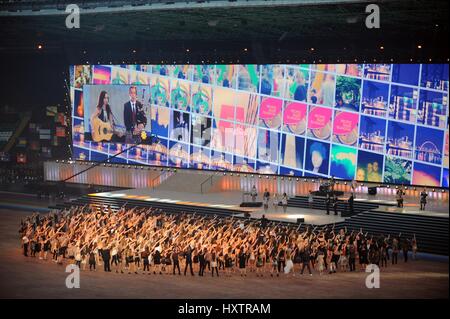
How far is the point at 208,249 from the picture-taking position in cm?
3166

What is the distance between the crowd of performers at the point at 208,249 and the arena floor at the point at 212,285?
657 millimetres

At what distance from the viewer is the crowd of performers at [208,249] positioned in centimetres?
3172

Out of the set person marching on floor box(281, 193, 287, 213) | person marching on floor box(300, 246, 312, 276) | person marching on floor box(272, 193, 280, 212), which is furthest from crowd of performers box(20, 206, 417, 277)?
person marching on floor box(272, 193, 280, 212)

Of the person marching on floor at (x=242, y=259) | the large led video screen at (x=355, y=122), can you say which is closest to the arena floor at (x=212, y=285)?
the person marching on floor at (x=242, y=259)

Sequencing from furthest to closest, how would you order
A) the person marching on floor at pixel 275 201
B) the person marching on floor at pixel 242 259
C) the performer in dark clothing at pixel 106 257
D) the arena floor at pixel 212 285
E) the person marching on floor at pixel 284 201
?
1. the person marching on floor at pixel 275 201
2. the person marching on floor at pixel 284 201
3. the performer in dark clothing at pixel 106 257
4. the person marching on floor at pixel 242 259
5. the arena floor at pixel 212 285

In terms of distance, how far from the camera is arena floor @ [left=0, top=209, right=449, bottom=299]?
28.2 m

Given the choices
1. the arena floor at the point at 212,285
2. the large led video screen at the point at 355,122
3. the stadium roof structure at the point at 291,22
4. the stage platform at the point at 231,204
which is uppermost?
the stadium roof structure at the point at 291,22

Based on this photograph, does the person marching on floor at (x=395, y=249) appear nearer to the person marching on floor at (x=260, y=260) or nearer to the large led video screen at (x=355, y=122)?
the person marching on floor at (x=260, y=260)

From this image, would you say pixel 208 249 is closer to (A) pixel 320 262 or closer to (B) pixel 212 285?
(B) pixel 212 285

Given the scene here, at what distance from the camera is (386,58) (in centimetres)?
4578

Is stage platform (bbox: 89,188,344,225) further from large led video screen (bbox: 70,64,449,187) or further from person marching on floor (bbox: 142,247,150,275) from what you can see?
person marching on floor (bbox: 142,247,150,275)

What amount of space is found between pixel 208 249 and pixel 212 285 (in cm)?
208
